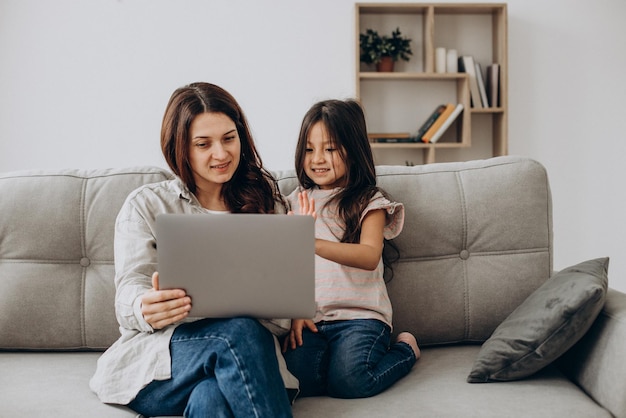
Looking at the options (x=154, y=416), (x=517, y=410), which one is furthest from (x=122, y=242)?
(x=517, y=410)

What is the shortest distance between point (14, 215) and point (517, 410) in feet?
4.57

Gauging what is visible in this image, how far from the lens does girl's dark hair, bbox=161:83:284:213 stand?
1.60 meters

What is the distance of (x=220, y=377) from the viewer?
1260 mm

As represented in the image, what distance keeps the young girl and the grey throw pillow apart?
22 centimetres

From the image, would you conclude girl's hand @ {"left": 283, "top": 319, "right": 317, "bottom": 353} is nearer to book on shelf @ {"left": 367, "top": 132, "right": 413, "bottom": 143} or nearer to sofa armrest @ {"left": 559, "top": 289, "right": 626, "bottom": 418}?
sofa armrest @ {"left": 559, "top": 289, "right": 626, "bottom": 418}

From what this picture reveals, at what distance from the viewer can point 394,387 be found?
4.82 feet

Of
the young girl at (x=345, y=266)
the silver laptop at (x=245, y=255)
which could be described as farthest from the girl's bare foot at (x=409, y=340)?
the silver laptop at (x=245, y=255)

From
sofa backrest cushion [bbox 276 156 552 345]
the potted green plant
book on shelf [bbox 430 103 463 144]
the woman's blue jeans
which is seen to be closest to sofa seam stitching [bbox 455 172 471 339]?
sofa backrest cushion [bbox 276 156 552 345]

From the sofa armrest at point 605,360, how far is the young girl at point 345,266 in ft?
1.28

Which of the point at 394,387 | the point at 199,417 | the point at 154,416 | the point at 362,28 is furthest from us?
the point at 362,28

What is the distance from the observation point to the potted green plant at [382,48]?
3.64 metres

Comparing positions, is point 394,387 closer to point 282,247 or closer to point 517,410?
point 517,410


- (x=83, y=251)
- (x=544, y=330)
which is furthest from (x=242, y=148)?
(x=544, y=330)

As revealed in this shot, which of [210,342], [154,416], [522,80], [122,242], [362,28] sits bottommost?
[154,416]
